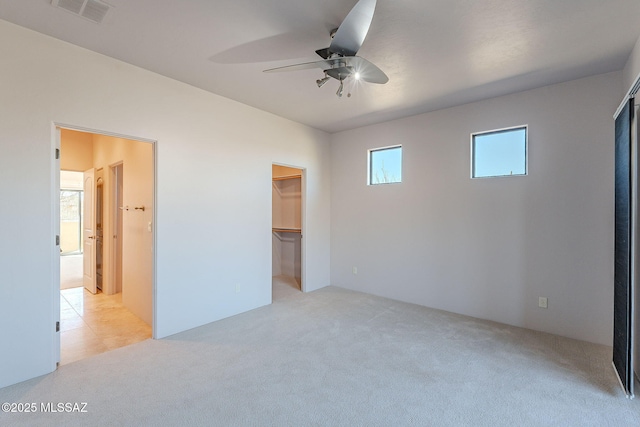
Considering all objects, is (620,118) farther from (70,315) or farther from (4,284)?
(70,315)

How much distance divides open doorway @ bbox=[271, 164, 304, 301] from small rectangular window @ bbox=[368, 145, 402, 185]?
1.49 metres

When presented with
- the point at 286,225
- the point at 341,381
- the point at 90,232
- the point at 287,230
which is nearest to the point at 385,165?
the point at 287,230

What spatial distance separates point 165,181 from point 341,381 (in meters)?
2.67

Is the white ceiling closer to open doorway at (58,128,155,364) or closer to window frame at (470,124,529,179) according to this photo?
window frame at (470,124,529,179)

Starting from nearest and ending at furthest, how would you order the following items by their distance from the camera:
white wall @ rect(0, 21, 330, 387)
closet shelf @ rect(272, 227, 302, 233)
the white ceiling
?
the white ceiling < white wall @ rect(0, 21, 330, 387) < closet shelf @ rect(272, 227, 302, 233)

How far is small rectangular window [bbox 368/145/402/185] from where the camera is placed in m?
4.65

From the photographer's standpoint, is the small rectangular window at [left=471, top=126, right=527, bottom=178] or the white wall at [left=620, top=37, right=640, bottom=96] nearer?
the white wall at [left=620, top=37, right=640, bottom=96]

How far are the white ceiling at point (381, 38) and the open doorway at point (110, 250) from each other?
1.16m

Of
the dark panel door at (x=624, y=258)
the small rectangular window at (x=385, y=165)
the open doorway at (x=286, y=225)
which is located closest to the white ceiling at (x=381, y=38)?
the dark panel door at (x=624, y=258)

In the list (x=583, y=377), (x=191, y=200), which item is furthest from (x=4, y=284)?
(x=583, y=377)

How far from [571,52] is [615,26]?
373mm

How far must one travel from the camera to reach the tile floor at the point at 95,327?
9.62ft

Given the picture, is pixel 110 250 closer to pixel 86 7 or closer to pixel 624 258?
pixel 86 7

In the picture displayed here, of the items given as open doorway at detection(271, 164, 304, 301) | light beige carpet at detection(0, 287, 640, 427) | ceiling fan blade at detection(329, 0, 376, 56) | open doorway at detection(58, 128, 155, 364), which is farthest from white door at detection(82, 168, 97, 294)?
ceiling fan blade at detection(329, 0, 376, 56)
